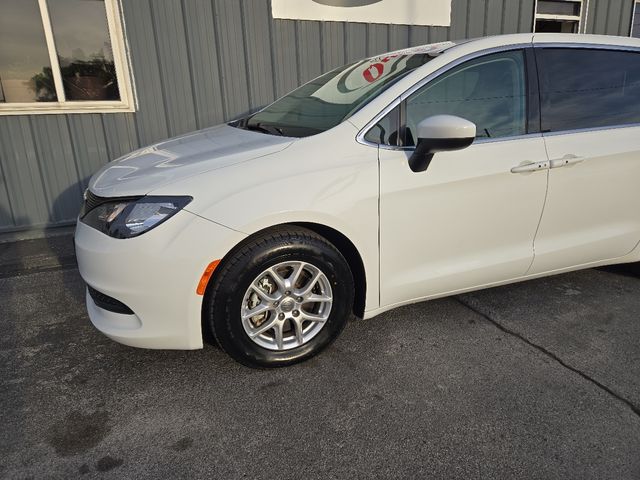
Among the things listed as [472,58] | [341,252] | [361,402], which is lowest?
[361,402]

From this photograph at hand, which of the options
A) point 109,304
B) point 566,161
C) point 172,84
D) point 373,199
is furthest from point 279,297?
point 172,84

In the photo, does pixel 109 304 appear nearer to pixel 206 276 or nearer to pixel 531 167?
pixel 206 276

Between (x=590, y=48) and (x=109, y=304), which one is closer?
(x=109, y=304)

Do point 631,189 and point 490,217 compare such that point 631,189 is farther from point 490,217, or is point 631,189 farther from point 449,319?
point 449,319

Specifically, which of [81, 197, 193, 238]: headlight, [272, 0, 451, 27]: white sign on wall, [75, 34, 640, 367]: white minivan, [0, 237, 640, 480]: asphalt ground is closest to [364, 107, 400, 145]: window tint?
[75, 34, 640, 367]: white minivan

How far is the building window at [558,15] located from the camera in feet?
22.0

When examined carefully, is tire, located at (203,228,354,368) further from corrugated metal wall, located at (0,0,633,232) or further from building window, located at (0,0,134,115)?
building window, located at (0,0,134,115)

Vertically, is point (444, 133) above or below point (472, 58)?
below

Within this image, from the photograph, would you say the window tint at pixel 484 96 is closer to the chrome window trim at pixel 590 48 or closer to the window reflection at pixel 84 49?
the chrome window trim at pixel 590 48

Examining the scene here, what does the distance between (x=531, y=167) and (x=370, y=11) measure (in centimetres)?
405

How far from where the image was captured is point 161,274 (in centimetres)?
207

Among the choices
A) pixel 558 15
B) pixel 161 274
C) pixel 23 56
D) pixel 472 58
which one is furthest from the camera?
pixel 558 15

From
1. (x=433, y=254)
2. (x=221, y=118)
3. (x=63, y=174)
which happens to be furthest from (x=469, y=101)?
(x=63, y=174)

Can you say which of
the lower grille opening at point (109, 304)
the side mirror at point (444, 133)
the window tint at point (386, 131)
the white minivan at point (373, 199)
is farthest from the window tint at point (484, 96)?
the lower grille opening at point (109, 304)
